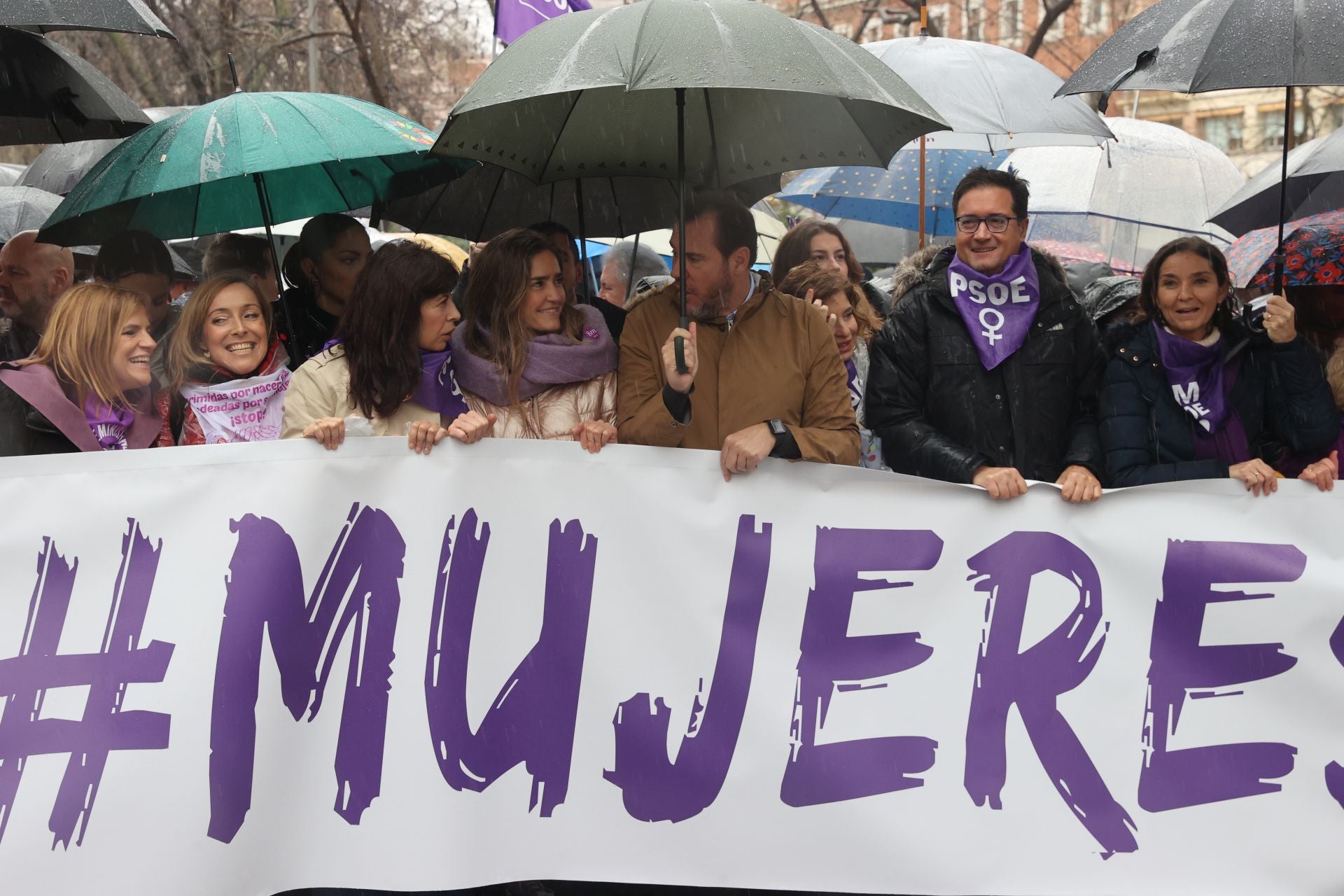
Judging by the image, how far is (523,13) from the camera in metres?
6.08

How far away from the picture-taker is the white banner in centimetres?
339

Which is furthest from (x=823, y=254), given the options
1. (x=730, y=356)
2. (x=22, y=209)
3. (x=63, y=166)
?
(x=63, y=166)

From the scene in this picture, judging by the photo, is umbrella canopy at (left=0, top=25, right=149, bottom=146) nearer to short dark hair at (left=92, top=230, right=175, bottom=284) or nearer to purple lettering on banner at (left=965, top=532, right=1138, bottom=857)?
short dark hair at (left=92, top=230, right=175, bottom=284)

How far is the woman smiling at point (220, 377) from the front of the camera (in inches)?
148

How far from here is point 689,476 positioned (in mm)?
3559

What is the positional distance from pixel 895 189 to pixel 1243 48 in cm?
346

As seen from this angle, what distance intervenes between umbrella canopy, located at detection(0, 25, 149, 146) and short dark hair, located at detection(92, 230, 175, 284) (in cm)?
39

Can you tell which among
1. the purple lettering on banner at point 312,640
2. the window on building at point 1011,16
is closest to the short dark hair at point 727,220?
the purple lettering on banner at point 312,640

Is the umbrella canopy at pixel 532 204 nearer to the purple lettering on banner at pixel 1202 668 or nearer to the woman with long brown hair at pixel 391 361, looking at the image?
the woman with long brown hair at pixel 391 361

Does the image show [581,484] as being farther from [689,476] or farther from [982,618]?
[982,618]

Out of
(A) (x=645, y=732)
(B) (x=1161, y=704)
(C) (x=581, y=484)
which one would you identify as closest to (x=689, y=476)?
(C) (x=581, y=484)

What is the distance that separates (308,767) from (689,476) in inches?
46.1

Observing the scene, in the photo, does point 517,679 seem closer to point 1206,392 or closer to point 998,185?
point 998,185

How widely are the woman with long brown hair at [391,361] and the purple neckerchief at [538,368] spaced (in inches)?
2.4
